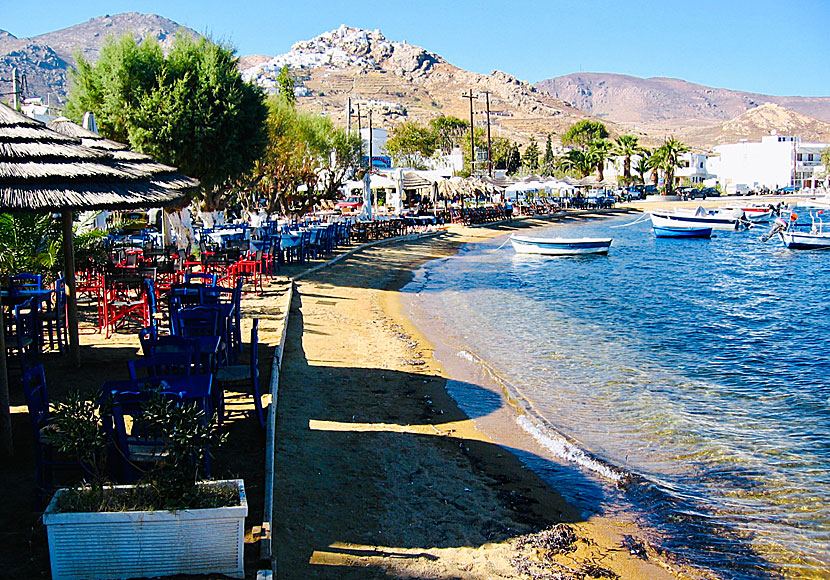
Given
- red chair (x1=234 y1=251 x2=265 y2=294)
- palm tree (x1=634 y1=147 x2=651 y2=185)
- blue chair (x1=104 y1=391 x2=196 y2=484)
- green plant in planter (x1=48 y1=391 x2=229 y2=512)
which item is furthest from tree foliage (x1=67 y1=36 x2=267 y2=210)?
palm tree (x1=634 y1=147 x2=651 y2=185)

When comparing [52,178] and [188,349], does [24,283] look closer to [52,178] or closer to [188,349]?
[52,178]

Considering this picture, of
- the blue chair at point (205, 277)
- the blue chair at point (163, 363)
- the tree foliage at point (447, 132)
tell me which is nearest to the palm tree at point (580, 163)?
the tree foliage at point (447, 132)

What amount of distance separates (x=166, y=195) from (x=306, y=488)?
3853 millimetres

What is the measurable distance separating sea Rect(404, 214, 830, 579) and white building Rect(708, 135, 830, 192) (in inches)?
4826

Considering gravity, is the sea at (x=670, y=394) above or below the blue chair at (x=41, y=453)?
below

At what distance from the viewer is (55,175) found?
6363mm

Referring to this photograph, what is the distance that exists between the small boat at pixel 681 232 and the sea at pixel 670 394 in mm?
23226

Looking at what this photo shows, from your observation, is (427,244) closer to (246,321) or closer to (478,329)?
(478,329)

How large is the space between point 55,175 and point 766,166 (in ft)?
488

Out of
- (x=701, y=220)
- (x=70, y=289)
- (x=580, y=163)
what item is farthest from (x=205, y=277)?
(x=580, y=163)

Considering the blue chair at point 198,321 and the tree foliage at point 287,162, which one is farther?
the tree foliage at point 287,162

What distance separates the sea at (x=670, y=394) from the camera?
7.03 m

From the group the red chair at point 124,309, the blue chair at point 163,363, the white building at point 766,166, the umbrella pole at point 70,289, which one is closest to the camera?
the blue chair at point 163,363

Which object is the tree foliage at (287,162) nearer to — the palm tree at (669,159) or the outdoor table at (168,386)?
the outdoor table at (168,386)
